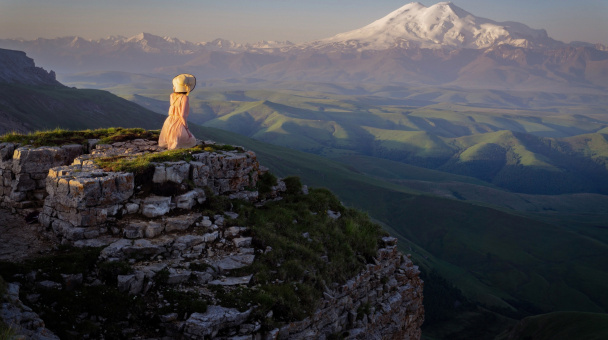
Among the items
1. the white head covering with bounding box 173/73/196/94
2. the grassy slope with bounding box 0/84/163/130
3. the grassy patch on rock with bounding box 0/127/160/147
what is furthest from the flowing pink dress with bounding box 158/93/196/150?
the grassy slope with bounding box 0/84/163/130

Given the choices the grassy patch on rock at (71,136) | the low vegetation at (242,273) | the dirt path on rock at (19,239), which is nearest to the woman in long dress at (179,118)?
the grassy patch on rock at (71,136)

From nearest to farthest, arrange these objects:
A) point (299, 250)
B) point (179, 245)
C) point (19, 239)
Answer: point (179, 245) → point (19, 239) → point (299, 250)

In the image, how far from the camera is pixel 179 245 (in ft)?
56.1

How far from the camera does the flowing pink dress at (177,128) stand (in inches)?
981

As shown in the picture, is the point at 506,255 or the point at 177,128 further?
the point at 506,255

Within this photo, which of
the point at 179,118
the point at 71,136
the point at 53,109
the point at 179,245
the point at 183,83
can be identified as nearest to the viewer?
the point at 179,245

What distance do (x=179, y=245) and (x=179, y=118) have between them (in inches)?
403

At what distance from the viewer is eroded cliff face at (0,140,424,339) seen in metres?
14.7

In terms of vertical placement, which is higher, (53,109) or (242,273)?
(242,273)

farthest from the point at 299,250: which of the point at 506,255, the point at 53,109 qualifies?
the point at 53,109

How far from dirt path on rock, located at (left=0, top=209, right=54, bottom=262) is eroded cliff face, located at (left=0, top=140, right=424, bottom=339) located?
0.47 m

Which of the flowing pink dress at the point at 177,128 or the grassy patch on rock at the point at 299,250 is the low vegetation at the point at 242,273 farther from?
the flowing pink dress at the point at 177,128

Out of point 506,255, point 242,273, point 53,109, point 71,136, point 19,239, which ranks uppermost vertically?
point 71,136

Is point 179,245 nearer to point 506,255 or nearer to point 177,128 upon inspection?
point 177,128
